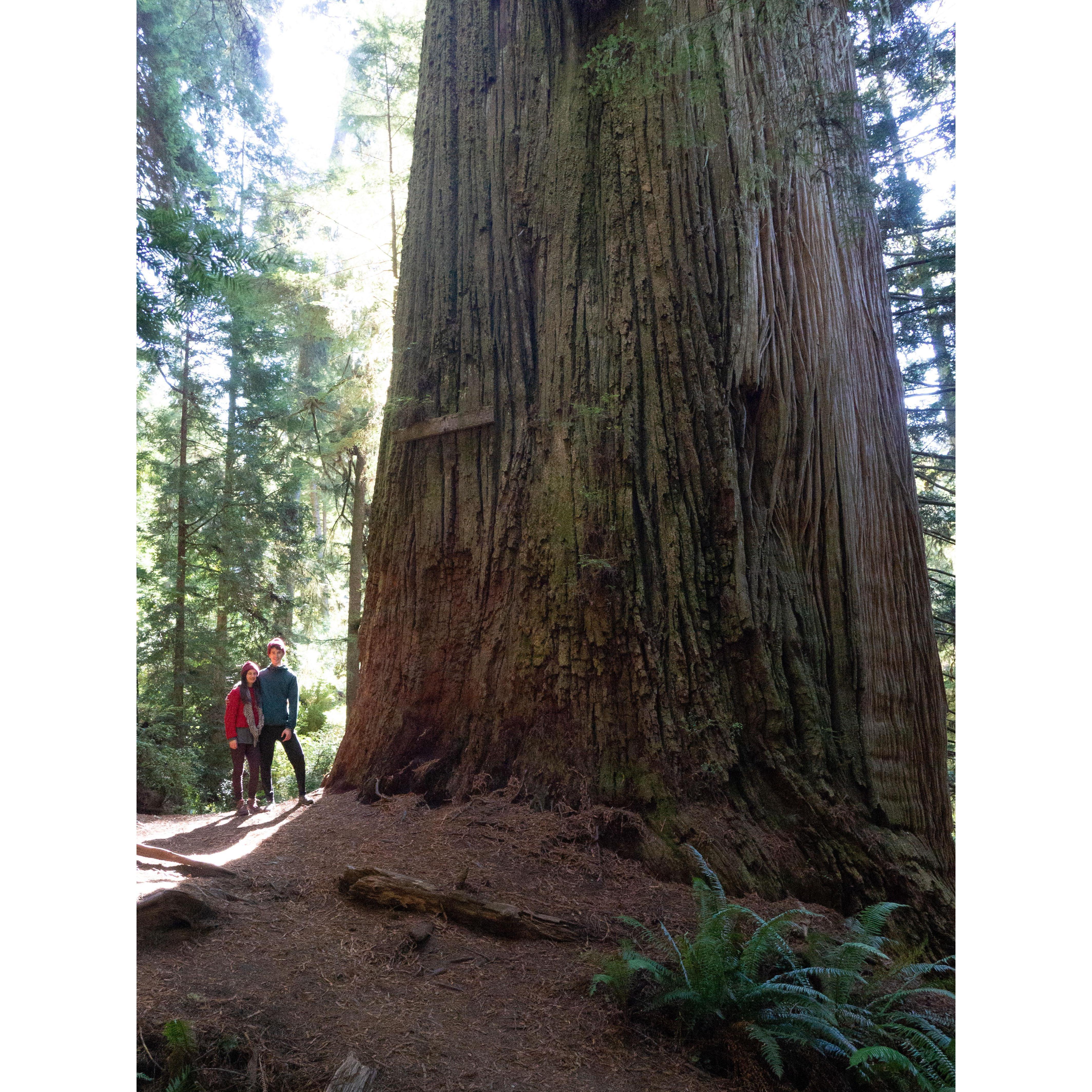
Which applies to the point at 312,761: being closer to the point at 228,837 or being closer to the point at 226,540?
the point at 226,540

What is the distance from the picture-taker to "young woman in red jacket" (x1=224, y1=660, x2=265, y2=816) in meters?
5.64

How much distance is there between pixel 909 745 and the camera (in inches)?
142

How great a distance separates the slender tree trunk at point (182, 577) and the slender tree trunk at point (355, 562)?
204cm

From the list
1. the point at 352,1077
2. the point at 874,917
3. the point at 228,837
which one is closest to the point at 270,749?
the point at 228,837

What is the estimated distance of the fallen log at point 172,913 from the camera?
8.48ft

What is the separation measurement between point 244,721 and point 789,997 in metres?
A: 4.76

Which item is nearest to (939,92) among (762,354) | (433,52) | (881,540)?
(762,354)

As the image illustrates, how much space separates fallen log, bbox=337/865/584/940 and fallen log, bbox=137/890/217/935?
543mm

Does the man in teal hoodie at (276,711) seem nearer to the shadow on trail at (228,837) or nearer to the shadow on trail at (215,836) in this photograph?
the shadow on trail at (228,837)

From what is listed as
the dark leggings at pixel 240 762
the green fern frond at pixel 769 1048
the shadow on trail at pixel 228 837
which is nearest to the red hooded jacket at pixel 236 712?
the dark leggings at pixel 240 762

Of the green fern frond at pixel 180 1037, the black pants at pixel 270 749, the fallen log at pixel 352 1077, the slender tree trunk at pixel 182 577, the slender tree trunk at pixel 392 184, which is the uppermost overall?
the slender tree trunk at pixel 392 184

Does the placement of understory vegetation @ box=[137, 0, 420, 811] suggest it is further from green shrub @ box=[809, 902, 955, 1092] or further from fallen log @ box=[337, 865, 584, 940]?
green shrub @ box=[809, 902, 955, 1092]

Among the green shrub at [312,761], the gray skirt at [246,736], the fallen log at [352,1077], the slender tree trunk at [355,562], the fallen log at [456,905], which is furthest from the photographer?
the green shrub at [312,761]

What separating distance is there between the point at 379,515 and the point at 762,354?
2.59 metres
